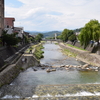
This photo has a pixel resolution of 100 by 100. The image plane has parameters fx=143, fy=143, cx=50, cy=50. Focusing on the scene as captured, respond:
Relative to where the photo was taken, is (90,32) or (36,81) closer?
(36,81)

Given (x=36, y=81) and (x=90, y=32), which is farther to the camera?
(x=90, y=32)

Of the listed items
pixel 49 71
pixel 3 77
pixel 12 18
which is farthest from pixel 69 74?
pixel 12 18

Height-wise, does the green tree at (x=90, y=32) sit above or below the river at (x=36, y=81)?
above

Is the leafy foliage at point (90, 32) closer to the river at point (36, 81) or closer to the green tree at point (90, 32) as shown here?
the green tree at point (90, 32)

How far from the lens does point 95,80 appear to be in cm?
1891

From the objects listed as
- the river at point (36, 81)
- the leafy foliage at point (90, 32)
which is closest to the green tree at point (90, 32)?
the leafy foliage at point (90, 32)

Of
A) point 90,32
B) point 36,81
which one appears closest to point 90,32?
point 90,32

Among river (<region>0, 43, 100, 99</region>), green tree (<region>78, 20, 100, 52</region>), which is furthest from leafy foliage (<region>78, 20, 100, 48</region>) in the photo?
river (<region>0, 43, 100, 99</region>)

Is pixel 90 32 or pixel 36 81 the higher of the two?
pixel 90 32

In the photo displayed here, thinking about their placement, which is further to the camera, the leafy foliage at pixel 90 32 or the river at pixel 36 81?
the leafy foliage at pixel 90 32

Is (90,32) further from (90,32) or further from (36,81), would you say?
(36,81)

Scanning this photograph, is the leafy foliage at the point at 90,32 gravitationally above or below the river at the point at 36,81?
above

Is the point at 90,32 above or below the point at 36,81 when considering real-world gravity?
above

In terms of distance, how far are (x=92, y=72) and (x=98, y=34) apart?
12.6m
